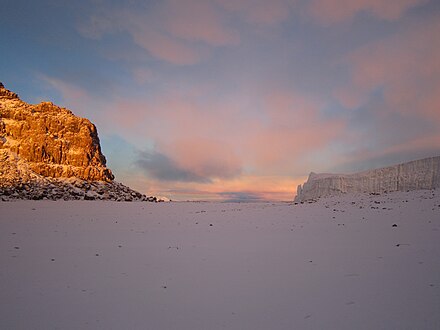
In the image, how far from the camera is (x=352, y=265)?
521 cm

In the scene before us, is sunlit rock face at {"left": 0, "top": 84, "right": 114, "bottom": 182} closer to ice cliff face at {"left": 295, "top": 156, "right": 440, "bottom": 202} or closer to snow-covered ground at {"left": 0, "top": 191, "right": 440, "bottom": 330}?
snow-covered ground at {"left": 0, "top": 191, "right": 440, "bottom": 330}

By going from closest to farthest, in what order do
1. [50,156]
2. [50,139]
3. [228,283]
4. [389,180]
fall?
[228,283], [389,180], [50,156], [50,139]

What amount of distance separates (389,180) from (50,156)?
5934cm

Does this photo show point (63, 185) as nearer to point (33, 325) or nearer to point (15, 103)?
point (15, 103)

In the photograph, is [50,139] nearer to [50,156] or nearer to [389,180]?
[50,156]

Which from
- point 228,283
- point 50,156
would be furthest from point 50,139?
point 228,283

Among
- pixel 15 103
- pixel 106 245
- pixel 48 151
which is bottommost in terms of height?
pixel 106 245

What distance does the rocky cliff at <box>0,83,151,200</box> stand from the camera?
119ft

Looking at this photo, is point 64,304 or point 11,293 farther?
point 11,293

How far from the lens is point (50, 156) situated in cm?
4338

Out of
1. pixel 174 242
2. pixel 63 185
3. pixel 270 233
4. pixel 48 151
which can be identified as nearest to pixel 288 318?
pixel 174 242

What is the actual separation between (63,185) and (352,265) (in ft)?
144

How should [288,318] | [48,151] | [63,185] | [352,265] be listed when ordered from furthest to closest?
1. [48,151]
2. [63,185]
3. [352,265]
4. [288,318]

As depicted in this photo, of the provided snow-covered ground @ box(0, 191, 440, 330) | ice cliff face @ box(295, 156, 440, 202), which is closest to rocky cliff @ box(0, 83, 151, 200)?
snow-covered ground @ box(0, 191, 440, 330)
